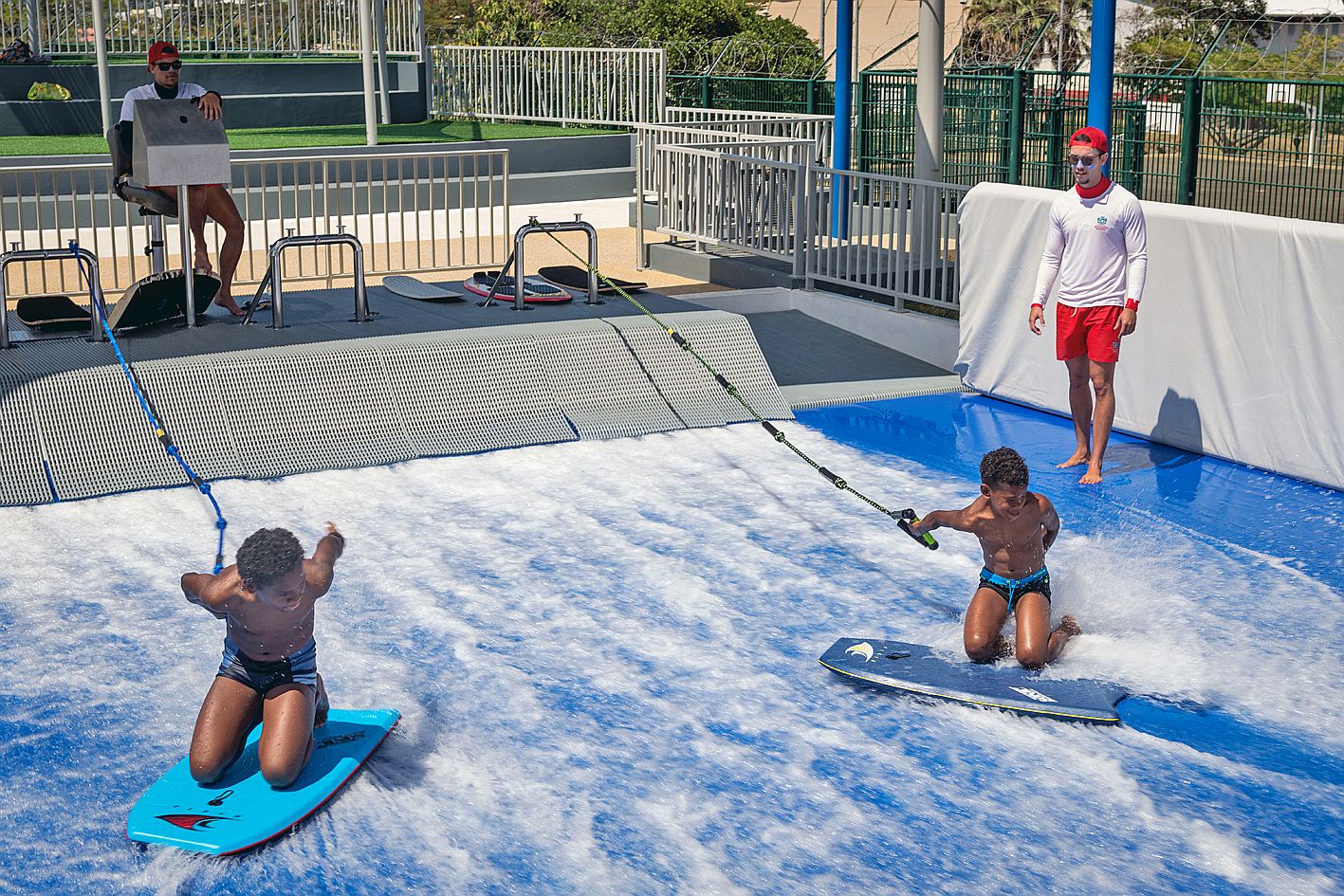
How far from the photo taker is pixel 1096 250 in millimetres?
8914

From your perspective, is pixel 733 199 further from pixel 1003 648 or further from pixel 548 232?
pixel 1003 648

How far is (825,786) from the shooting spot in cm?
562

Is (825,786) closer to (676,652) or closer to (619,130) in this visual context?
(676,652)

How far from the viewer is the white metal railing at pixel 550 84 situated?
23.2 metres

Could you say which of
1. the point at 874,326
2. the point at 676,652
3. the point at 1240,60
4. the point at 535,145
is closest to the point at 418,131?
the point at 535,145

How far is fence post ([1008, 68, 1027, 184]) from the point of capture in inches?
689

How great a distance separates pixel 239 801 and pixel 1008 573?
3.32 meters

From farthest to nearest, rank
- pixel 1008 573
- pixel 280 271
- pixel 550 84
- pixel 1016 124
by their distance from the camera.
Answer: pixel 550 84
pixel 1016 124
pixel 280 271
pixel 1008 573

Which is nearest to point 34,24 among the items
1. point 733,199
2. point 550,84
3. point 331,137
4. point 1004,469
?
point 331,137

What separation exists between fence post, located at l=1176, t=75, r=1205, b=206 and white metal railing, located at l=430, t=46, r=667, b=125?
8.93 m

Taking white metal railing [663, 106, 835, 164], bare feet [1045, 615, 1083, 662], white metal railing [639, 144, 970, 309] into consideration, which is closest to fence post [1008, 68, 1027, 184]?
white metal railing [663, 106, 835, 164]

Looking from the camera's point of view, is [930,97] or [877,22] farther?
[877,22]

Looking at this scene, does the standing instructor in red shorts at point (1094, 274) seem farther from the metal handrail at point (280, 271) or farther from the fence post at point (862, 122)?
the fence post at point (862, 122)

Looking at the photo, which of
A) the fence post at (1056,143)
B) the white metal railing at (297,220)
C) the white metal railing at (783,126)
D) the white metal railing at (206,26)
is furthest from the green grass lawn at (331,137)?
the fence post at (1056,143)
